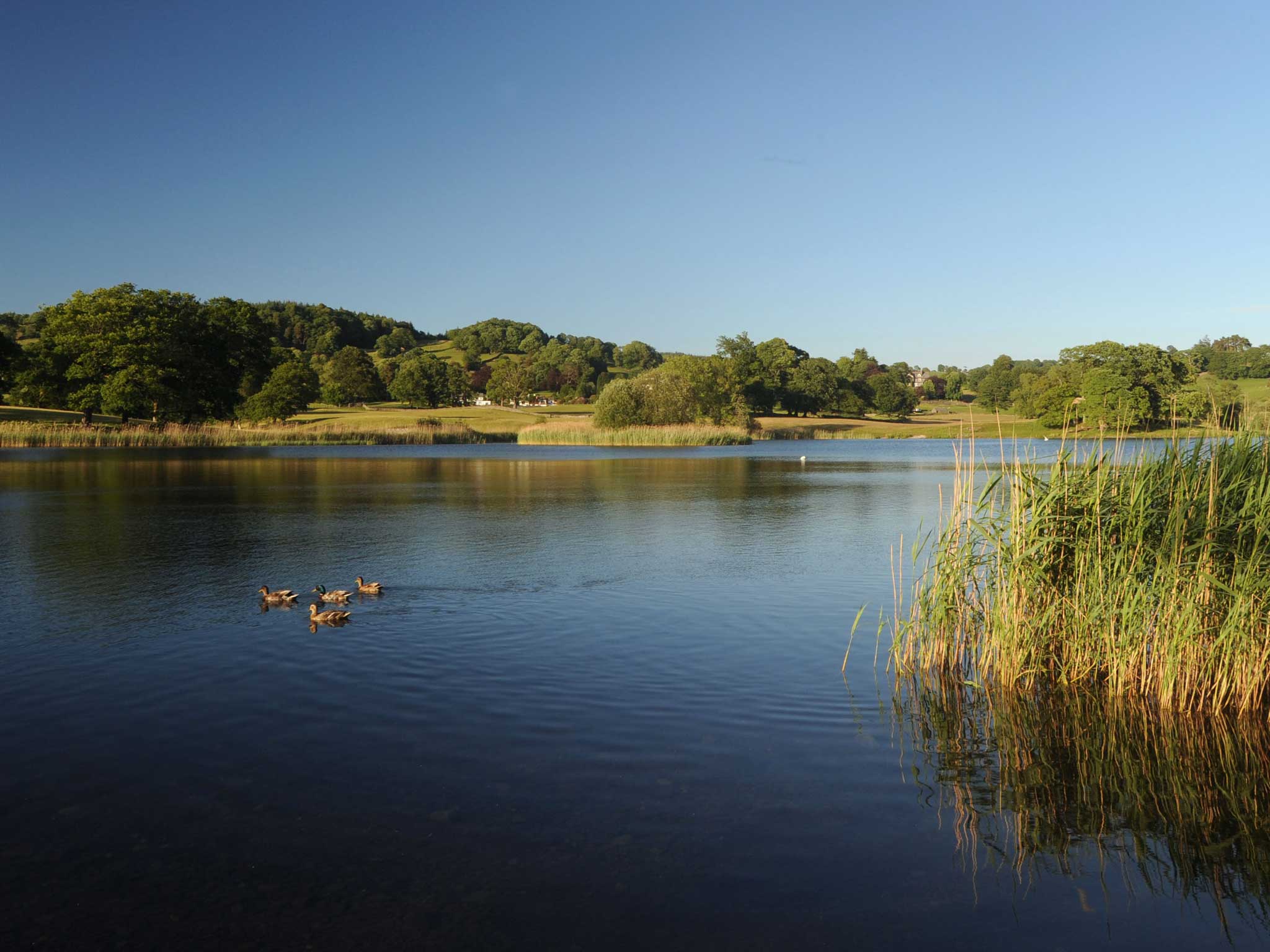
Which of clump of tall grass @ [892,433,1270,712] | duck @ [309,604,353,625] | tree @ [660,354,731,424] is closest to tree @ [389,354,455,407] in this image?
tree @ [660,354,731,424]

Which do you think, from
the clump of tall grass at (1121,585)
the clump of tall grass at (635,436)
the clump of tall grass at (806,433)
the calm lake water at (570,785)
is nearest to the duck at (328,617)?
the calm lake water at (570,785)

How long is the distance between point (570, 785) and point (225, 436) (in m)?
78.8

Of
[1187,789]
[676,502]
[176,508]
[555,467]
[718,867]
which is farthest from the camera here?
[555,467]

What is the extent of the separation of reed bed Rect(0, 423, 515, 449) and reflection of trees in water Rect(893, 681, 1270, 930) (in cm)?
7327

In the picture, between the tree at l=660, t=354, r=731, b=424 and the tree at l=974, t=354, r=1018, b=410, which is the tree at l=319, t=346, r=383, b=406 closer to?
the tree at l=660, t=354, r=731, b=424

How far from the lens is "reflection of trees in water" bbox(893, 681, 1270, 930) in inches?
248

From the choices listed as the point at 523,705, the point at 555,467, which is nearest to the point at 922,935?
the point at 523,705

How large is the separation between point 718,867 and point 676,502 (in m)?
25.9

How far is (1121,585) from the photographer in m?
9.44

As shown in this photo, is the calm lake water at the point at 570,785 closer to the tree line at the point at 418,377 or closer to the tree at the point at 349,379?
the tree line at the point at 418,377

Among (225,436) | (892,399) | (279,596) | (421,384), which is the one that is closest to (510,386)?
(421,384)

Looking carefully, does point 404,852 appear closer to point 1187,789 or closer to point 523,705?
point 523,705

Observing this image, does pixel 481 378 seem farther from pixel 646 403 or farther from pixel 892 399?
pixel 646 403

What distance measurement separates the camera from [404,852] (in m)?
6.36
